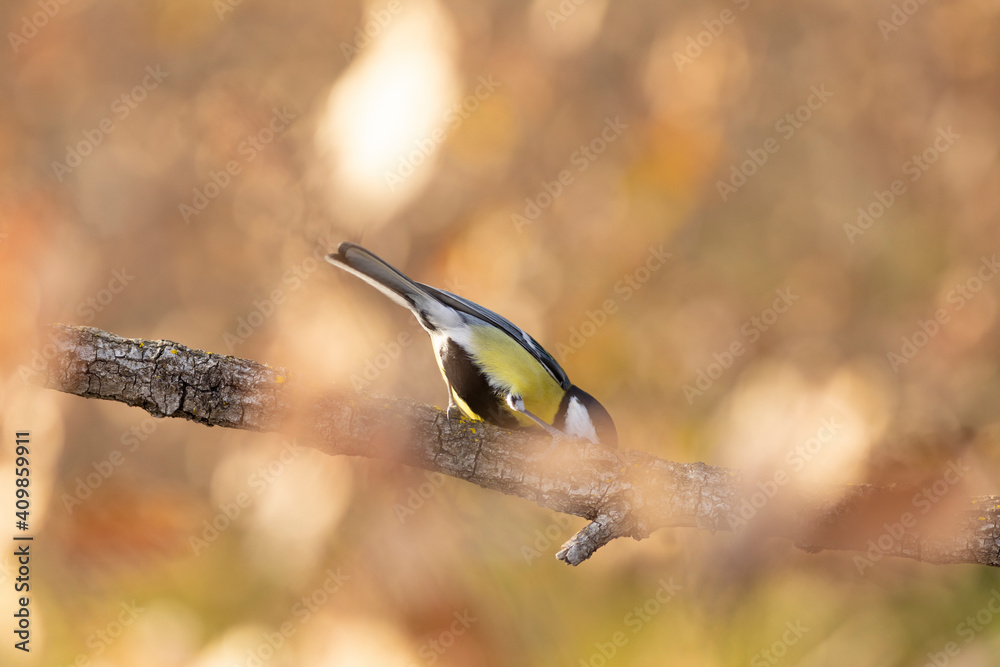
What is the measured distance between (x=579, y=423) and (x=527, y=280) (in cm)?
183

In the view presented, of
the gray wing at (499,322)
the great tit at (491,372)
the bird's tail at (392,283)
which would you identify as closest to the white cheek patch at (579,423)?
the great tit at (491,372)

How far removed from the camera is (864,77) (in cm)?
391

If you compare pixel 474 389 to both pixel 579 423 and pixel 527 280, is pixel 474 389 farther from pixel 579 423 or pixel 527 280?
pixel 527 280

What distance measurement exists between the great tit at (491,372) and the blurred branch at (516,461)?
397 mm

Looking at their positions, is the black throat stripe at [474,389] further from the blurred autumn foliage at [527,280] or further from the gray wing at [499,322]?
the blurred autumn foliage at [527,280]

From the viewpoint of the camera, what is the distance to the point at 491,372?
82.4 inches

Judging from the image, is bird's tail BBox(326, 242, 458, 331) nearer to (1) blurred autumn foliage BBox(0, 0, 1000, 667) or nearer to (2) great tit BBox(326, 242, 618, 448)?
(2) great tit BBox(326, 242, 618, 448)

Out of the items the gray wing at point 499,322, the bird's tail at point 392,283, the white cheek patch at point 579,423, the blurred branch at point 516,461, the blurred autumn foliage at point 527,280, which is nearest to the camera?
the blurred branch at point 516,461

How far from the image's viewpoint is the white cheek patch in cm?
214

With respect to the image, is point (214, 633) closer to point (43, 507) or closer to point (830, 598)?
point (43, 507)

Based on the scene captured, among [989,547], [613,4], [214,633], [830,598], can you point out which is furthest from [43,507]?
[613,4]

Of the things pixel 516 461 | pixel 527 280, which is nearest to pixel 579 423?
pixel 516 461

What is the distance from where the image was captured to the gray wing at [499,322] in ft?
6.69

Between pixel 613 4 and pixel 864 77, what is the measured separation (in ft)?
4.93
